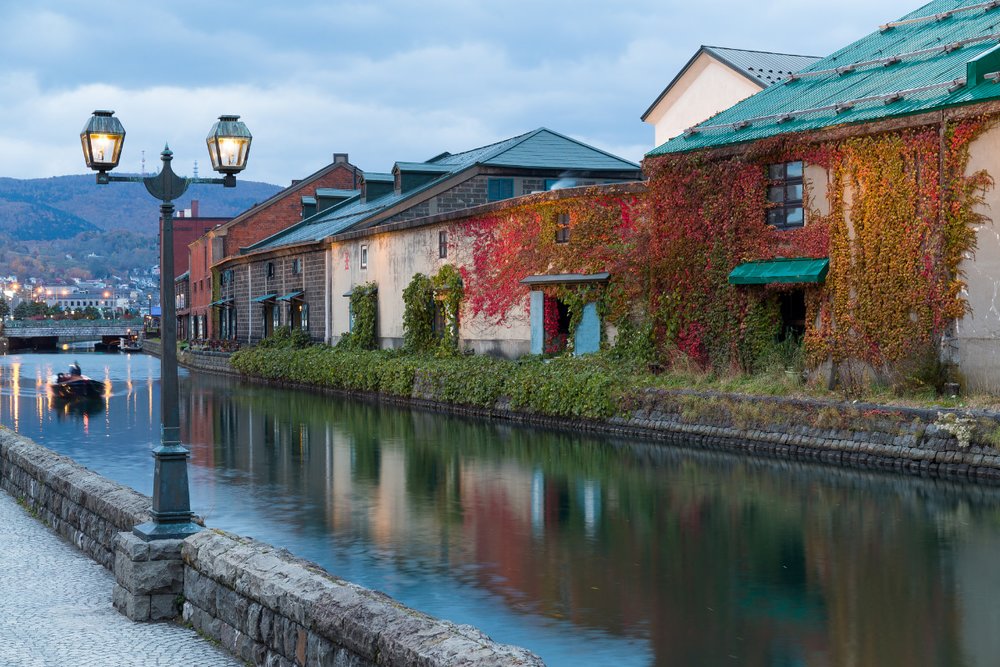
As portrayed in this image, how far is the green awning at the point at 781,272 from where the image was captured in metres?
23.3

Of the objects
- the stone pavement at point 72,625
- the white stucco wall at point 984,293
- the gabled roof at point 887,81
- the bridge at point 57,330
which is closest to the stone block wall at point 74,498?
the stone pavement at point 72,625

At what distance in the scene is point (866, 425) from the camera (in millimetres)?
18922

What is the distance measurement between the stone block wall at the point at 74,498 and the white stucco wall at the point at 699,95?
101ft

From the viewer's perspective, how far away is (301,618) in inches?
281

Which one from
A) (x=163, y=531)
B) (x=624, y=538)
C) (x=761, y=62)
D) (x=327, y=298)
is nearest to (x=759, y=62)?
(x=761, y=62)

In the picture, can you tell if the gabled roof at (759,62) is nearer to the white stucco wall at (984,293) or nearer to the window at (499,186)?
the window at (499,186)

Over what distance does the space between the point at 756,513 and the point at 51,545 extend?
8553 mm

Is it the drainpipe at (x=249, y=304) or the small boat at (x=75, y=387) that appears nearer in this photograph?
the small boat at (x=75, y=387)

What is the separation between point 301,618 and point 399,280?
1326 inches

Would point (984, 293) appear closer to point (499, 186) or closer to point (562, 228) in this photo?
point (562, 228)

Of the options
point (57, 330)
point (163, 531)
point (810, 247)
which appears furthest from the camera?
point (57, 330)

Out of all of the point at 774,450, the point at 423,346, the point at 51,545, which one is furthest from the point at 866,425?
→ the point at 423,346

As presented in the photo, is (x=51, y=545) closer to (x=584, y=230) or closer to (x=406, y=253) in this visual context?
(x=584, y=230)

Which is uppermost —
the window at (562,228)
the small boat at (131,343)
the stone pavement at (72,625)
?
the window at (562,228)
